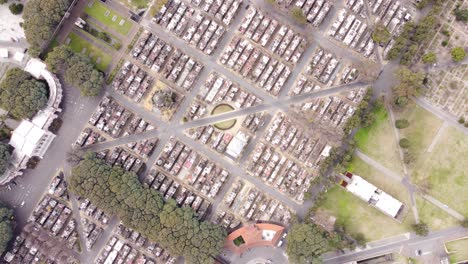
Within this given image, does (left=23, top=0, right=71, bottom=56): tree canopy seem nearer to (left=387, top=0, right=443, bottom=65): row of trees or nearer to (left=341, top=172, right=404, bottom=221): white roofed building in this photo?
(left=387, top=0, right=443, bottom=65): row of trees

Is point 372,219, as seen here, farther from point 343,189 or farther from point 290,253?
point 290,253

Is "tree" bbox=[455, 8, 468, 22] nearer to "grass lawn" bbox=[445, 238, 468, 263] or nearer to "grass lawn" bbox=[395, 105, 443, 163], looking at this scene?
"grass lawn" bbox=[395, 105, 443, 163]

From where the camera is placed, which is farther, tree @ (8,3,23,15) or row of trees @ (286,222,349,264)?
tree @ (8,3,23,15)

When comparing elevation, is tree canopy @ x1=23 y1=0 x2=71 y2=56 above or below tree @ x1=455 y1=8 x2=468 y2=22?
below

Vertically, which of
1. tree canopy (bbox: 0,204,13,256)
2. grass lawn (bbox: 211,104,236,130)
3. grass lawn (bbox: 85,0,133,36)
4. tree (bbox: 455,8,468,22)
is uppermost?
tree (bbox: 455,8,468,22)

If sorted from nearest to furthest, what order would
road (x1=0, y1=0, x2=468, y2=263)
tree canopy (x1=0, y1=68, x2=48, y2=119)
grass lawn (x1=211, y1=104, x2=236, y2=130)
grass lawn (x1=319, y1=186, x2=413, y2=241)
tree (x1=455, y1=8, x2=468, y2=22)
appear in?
tree canopy (x1=0, y1=68, x2=48, y2=119) → tree (x1=455, y1=8, x2=468, y2=22) → grass lawn (x1=319, y1=186, x2=413, y2=241) → road (x1=0, y1=0, x2=468, y2=263) → grass lawn (x1=211, y1=104, x2=236, y2=130)

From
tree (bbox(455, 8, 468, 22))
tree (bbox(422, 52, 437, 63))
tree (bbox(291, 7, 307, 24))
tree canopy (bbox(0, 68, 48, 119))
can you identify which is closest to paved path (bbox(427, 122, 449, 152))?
tree (bbox(422, 52, 437, 63))

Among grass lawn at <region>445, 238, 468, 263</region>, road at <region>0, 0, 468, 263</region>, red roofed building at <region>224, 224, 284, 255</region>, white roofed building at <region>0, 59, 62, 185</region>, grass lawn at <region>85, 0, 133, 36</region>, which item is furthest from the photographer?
grass lawn at <region>85, 0, 133, 36</region>
